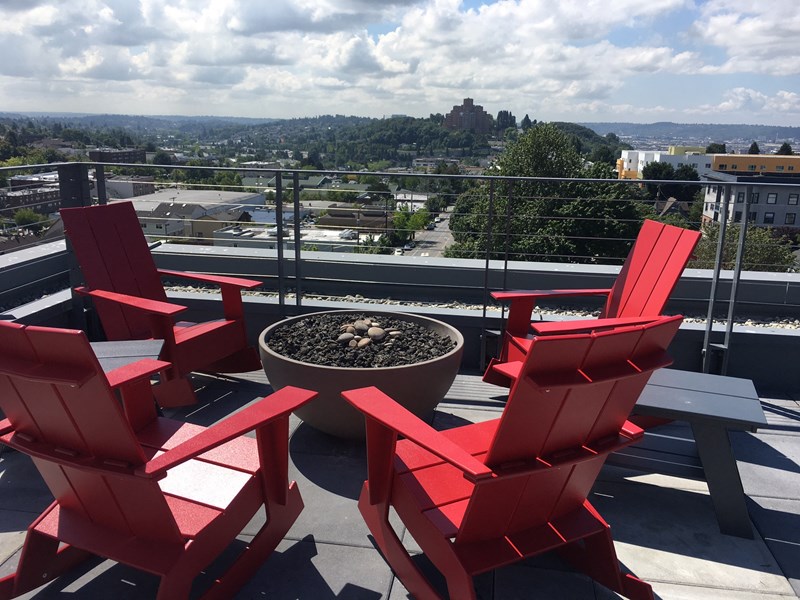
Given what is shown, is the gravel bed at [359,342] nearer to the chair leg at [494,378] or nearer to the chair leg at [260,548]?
the chair leg at [494,378]

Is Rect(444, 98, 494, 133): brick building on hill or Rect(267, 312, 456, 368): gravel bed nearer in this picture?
Rect(267, 312, 456, 368): gravel bed

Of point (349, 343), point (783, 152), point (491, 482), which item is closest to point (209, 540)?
point (491, 482)

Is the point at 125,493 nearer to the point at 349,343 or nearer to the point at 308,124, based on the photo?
the point at 349,343

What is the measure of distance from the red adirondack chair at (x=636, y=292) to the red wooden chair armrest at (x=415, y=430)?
112 centimetres

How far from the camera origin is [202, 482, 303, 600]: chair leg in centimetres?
204

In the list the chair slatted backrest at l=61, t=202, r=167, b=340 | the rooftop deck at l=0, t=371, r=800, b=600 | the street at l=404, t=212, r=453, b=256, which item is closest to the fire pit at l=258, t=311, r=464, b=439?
the rooftop deck at l=0, t=371, r=800, b=600

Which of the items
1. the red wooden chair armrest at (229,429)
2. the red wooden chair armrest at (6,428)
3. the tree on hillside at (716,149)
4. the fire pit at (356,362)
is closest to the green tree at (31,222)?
the fire pit at (356,362)

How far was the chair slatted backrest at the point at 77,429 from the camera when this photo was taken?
5.07 ft

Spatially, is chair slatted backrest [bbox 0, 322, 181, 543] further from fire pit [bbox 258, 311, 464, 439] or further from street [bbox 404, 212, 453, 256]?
street [bbox 404, 212, 453, 256]

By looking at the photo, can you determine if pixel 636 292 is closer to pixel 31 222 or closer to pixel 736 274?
pixel 736 274

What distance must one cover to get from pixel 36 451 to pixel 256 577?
907mm

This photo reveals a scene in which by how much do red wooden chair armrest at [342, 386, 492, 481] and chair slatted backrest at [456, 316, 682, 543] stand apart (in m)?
0.05

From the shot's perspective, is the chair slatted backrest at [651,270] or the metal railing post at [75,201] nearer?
the chair slatted backrest at [651,270]

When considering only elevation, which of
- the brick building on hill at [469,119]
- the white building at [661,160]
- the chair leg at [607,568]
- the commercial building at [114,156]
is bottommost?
the chair leg at [607,568]
